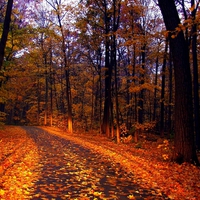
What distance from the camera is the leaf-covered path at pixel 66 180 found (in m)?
5.14

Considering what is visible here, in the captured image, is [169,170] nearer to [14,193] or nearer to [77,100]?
[14,193]

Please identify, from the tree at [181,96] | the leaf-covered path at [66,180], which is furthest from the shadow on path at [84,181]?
the tree at [181,96]

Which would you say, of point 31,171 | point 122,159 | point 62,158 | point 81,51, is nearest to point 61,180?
point 31,171

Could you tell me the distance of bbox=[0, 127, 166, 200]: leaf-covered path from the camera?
514 centimetres

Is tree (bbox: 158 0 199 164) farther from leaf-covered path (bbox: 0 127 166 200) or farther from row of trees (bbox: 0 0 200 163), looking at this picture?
leaf-covered path (bbox: 0 127 166 200)

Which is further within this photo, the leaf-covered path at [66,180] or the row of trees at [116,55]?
the row of trees at [116,55]

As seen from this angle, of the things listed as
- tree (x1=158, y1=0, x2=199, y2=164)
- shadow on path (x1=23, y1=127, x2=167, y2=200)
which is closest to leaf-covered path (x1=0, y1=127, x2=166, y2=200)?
shadow on path (x1=23, y1=127, x2=167, y2=200)

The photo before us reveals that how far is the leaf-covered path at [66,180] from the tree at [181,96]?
2.43m

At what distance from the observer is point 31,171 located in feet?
23.1

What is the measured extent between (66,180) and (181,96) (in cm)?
503

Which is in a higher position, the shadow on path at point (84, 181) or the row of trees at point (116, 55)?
the row of trees at point (116, 55)

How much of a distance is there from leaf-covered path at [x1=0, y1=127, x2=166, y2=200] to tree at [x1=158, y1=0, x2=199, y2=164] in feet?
7.98

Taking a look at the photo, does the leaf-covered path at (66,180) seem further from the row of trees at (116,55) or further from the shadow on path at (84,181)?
the row of trees at (116,55)

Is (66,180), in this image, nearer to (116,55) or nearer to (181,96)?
(181,96)
